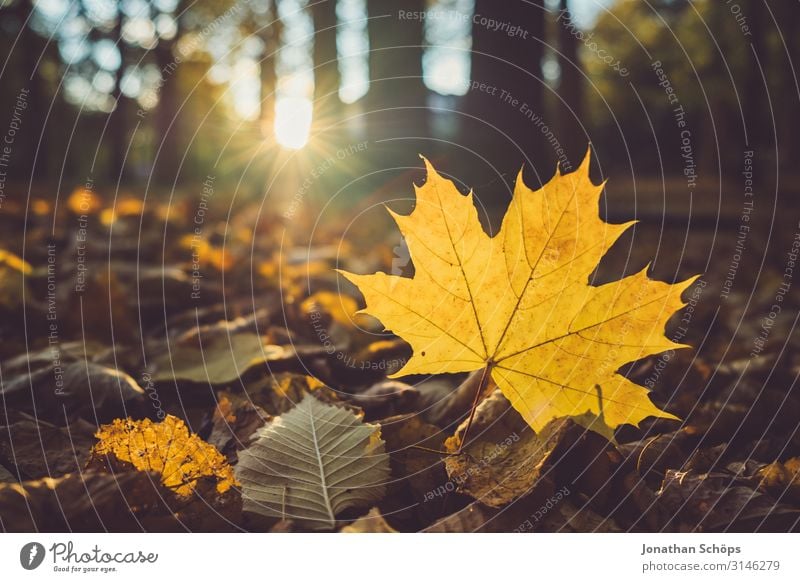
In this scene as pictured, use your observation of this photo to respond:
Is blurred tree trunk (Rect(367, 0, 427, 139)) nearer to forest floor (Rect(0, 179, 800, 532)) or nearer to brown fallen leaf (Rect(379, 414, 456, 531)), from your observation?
forest floor (Rect(0, 179, 800, 532))

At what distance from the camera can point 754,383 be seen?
1.45 meters

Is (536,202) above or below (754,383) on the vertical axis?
above

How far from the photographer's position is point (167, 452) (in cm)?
102

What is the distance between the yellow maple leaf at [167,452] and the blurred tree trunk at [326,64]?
347 centimetres

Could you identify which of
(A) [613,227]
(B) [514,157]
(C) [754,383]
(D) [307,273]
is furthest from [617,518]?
(B) [514,157]

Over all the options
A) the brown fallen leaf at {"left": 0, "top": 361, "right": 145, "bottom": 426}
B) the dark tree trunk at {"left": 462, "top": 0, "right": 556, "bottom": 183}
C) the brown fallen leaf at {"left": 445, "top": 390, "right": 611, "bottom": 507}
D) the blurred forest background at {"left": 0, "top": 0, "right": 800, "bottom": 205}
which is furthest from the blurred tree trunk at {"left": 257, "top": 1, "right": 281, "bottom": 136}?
the brown fallen leaf at {"left": 445, "top": 390, "right": 611, "bottom": 507}

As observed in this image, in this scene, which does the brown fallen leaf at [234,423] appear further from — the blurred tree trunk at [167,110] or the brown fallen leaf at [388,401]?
the blurred tree trunk at [167,110]

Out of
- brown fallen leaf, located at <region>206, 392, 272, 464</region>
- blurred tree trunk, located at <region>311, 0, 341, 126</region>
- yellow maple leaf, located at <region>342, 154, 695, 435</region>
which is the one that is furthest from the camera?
blurred tree trunk, located at <region>311, 0, 341, 126</region>

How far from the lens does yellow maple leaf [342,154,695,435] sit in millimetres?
1035

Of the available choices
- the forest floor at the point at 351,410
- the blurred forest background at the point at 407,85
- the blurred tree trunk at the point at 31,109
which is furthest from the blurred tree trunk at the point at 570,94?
the blurred tree trunk at the point at 31,109

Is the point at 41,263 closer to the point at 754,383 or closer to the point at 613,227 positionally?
the point at 613,227

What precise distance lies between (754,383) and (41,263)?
2646 mm
